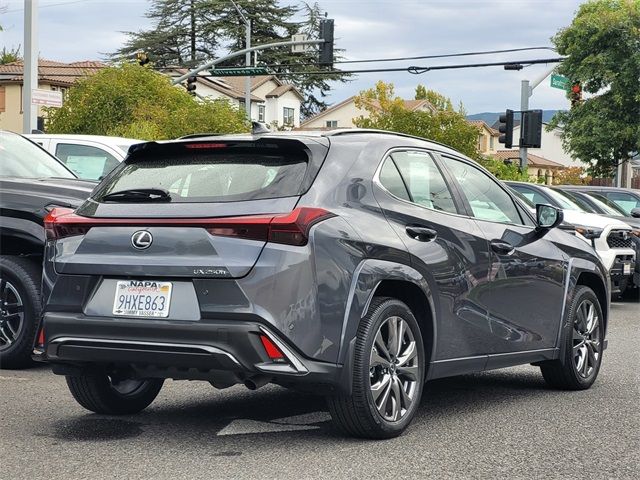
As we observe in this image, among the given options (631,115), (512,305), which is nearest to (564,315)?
(512,305)

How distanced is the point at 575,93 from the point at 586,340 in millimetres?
32957

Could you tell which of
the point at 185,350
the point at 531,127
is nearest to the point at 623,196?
the point at 531,127

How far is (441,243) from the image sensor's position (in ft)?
22.0

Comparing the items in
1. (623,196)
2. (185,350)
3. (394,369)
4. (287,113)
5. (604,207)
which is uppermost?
(287,113)

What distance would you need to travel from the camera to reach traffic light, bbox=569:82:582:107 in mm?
39969

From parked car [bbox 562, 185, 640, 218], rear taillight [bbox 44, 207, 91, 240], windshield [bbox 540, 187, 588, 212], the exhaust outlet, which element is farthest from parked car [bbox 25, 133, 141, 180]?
parked car [bbox 562, 185, 640, 218]

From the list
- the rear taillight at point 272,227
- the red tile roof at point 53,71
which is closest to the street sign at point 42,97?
the rear taillight at point 272,227

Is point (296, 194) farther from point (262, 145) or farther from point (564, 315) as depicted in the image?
point (564, 315)

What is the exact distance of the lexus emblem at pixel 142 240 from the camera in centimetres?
590

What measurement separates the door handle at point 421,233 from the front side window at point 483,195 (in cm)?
72

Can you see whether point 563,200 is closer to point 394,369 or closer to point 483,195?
point 483,195

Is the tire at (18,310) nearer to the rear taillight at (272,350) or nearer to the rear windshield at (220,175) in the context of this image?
the rear windshield at (220,175)

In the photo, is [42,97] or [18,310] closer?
[18,310]

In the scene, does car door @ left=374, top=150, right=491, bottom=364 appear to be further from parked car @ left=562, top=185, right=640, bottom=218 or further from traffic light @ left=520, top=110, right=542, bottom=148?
traffic light @ left=520, top=110, right=542, bottom=148
